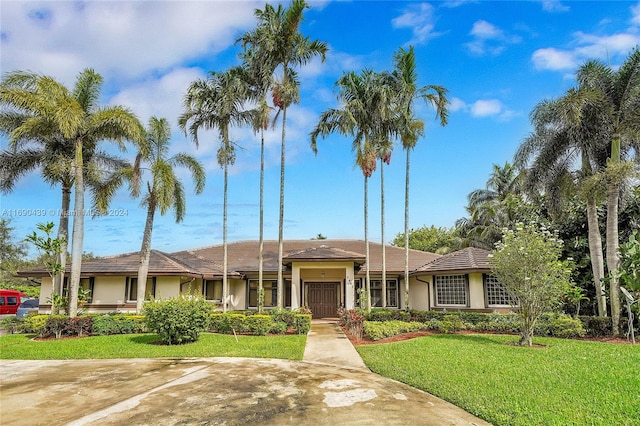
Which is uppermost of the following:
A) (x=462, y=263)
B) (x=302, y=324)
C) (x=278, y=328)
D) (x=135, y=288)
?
(x=462, y=263)

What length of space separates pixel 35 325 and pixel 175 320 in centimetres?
681

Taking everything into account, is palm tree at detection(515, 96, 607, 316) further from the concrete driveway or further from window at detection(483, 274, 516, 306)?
the concrete driveway

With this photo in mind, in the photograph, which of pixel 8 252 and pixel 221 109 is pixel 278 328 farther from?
pixel 8 252

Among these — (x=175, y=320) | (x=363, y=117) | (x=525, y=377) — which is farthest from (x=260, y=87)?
(x=525, y=377)

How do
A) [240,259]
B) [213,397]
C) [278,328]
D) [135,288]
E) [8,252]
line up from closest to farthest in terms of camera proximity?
[213,397] < [278,328] < [135,288] < [240,259] < [8,252]

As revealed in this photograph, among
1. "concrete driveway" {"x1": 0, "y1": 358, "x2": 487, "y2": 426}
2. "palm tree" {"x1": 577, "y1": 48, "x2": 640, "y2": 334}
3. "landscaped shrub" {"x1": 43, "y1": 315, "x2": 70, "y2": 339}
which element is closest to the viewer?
"concrete driveway" {"x1": 0, "y1": 358, "x2": 487, "y2": 426}

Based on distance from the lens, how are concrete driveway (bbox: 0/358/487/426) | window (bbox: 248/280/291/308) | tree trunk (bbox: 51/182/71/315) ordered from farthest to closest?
window (bbox: 248/280/291/308)
tree trunk (bbox: 51/182/71/315)
concrete driveway (bbox: 0/358/487/426)

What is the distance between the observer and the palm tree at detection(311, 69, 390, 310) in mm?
18766

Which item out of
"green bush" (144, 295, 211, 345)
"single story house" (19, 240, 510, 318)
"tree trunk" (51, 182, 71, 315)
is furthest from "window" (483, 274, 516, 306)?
"tree trunk" (51, 182, 71, 315)

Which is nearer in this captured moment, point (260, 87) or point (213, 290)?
point (260, 87)

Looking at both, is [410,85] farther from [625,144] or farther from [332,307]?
[332,307]

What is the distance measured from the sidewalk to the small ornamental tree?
5712 mm

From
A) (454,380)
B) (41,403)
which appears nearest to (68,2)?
(41,403)

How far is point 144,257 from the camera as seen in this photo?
729 inches
